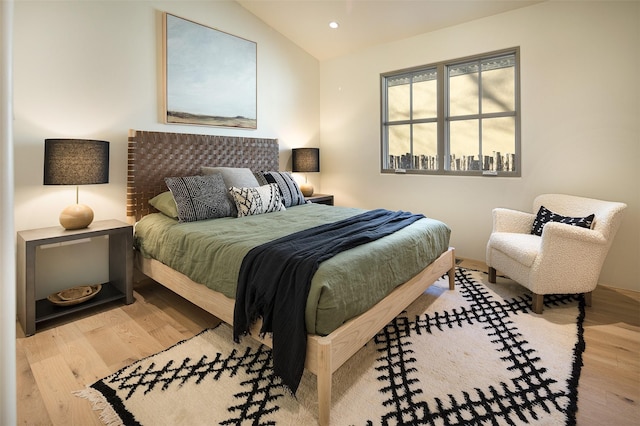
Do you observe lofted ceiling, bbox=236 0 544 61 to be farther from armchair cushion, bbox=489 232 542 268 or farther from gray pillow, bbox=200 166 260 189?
armchair cushion, bbox=489 232 542 268

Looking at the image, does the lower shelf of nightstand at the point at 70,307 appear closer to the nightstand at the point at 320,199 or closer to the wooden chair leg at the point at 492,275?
the nightstand at the point at 320,199

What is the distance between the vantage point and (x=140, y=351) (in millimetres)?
2076

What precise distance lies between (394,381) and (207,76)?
10.9ft

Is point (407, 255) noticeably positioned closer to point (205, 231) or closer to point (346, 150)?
point (205, 231)

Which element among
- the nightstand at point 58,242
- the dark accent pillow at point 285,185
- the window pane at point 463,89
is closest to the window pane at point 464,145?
the window pane at point 463,89

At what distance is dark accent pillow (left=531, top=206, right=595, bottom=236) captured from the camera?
262 cm

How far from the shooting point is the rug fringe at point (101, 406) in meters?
1.52

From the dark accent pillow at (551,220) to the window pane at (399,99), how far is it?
6.41 ft

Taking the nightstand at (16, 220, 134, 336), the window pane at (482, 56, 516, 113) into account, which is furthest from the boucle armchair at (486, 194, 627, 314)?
the nightstand at (16, 220, 134, 336)

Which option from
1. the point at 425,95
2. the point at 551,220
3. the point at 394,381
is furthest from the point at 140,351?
the point at 425,95

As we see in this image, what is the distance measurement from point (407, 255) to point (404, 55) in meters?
2.95

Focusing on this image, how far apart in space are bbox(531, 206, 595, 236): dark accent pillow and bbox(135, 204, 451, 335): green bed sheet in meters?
0.84

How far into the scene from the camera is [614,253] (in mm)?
3053

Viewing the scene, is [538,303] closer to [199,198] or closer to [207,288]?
[207,288]
